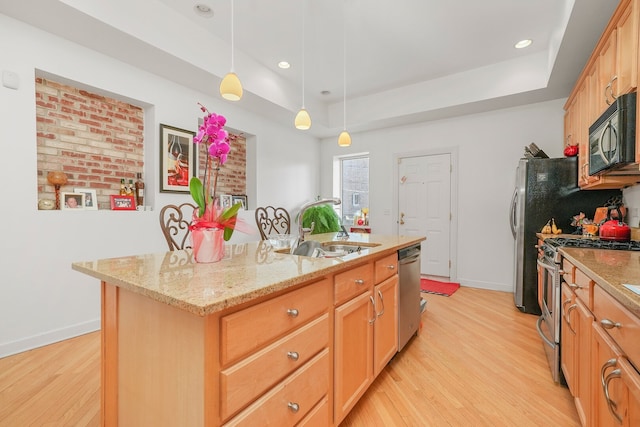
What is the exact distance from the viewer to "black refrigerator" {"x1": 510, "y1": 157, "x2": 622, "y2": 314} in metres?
2.97

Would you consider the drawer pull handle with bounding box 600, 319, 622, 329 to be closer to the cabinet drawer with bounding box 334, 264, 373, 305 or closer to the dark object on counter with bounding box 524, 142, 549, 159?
the cabinet drawer with bounding box 334, 264, 373, 305

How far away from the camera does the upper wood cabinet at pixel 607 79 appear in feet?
5.57

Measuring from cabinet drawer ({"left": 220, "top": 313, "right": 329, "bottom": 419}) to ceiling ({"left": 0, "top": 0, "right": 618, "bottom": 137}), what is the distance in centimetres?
268

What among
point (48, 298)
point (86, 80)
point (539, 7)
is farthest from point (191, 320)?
point (539, 7)

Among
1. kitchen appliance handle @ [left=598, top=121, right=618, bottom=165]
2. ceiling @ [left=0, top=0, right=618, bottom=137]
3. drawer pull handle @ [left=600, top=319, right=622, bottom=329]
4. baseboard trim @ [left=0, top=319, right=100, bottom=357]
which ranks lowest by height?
baseboard trim @ [left=0, top=319, right=100, bottom=357]

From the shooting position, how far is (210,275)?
1096 mm

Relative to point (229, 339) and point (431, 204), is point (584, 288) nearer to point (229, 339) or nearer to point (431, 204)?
point (229, 339)

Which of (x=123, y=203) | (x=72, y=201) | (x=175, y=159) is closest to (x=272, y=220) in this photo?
(x=175, y=159)

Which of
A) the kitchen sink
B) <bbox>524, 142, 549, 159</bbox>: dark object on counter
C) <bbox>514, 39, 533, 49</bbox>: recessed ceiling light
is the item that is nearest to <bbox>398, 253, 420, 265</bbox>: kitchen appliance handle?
the kitchen sink

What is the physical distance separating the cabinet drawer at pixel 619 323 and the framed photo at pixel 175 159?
3447 mm

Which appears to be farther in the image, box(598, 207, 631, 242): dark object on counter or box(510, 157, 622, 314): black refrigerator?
box(510, 157, 622, 314): black refrigerator

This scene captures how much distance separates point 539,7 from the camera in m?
2.62

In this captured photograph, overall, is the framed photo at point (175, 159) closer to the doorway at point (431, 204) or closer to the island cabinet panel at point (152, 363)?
the island cabinet panel at point (152, 363)

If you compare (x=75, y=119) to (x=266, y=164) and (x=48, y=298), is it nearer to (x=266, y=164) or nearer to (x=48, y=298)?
(x=48, y=298)
